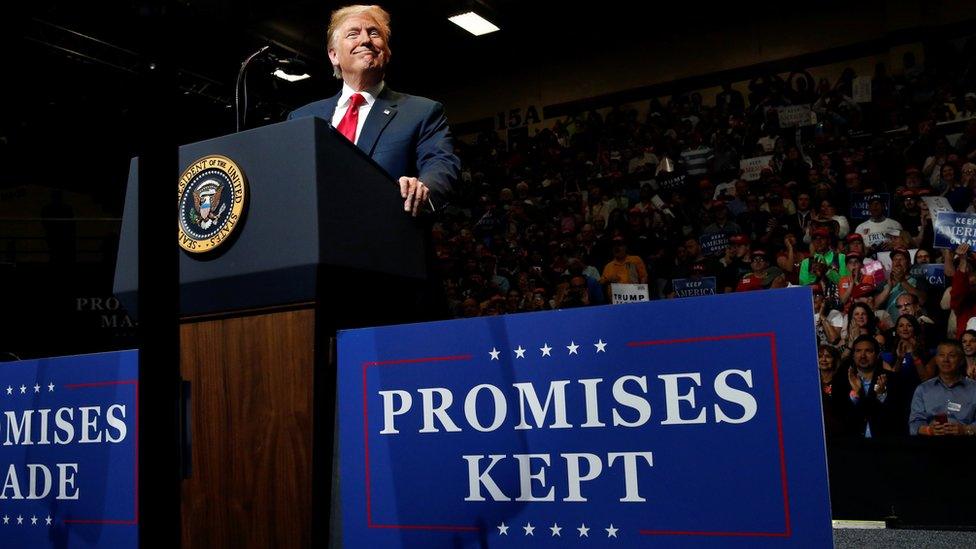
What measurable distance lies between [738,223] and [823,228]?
3.72 ft

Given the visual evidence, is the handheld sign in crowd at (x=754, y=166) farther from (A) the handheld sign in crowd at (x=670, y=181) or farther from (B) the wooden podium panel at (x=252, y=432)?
(B) the wooden podium panel at (x=252, y=432)

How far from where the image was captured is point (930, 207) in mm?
5805

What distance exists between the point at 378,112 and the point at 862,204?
208 inches

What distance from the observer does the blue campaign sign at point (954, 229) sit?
5270mm

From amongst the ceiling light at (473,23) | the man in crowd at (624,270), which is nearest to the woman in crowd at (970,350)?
the man in crowd at (624,270)

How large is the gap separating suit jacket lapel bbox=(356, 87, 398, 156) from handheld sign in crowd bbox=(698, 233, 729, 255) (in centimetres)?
550

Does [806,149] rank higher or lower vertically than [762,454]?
higher

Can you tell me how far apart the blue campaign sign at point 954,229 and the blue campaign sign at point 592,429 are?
4.89 meters

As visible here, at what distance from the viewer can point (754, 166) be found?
7781 millimetres

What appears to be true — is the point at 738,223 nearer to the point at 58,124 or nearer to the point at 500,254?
the point at 500,254

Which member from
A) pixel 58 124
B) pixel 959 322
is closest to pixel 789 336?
pixel 959 322

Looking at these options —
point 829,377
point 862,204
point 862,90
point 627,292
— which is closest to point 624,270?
point 627,292

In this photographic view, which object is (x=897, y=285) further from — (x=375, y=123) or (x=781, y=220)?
(x=375, y=123)

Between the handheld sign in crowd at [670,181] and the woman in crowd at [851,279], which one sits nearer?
the woman in crowd at [851,279]
